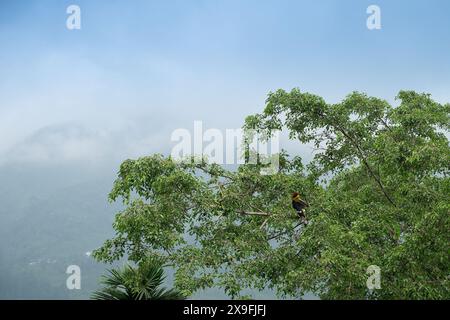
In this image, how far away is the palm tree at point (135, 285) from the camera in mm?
11227

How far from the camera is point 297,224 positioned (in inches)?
546

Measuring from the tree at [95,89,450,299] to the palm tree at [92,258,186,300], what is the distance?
53 cm

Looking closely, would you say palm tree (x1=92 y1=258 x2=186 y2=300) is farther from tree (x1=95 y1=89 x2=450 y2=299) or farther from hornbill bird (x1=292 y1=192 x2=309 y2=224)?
hornbill bird (x1=292 y1=192 x2=309 y2=224)

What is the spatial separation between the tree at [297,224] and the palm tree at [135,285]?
53 centimetres

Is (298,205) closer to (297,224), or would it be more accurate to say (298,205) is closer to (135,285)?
(297,224)

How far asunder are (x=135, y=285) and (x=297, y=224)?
16.2 ft

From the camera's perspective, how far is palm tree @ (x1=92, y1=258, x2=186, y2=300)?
1123 cm

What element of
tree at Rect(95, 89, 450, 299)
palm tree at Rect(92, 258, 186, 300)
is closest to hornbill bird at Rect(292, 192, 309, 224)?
tree at Rect(95, 89, 450, 299)

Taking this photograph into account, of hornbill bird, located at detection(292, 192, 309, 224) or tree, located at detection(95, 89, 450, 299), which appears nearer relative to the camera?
tree, located at detection(95, 89, 450, 299)

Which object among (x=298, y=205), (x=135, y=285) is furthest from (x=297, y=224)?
(x=135, y=285)
